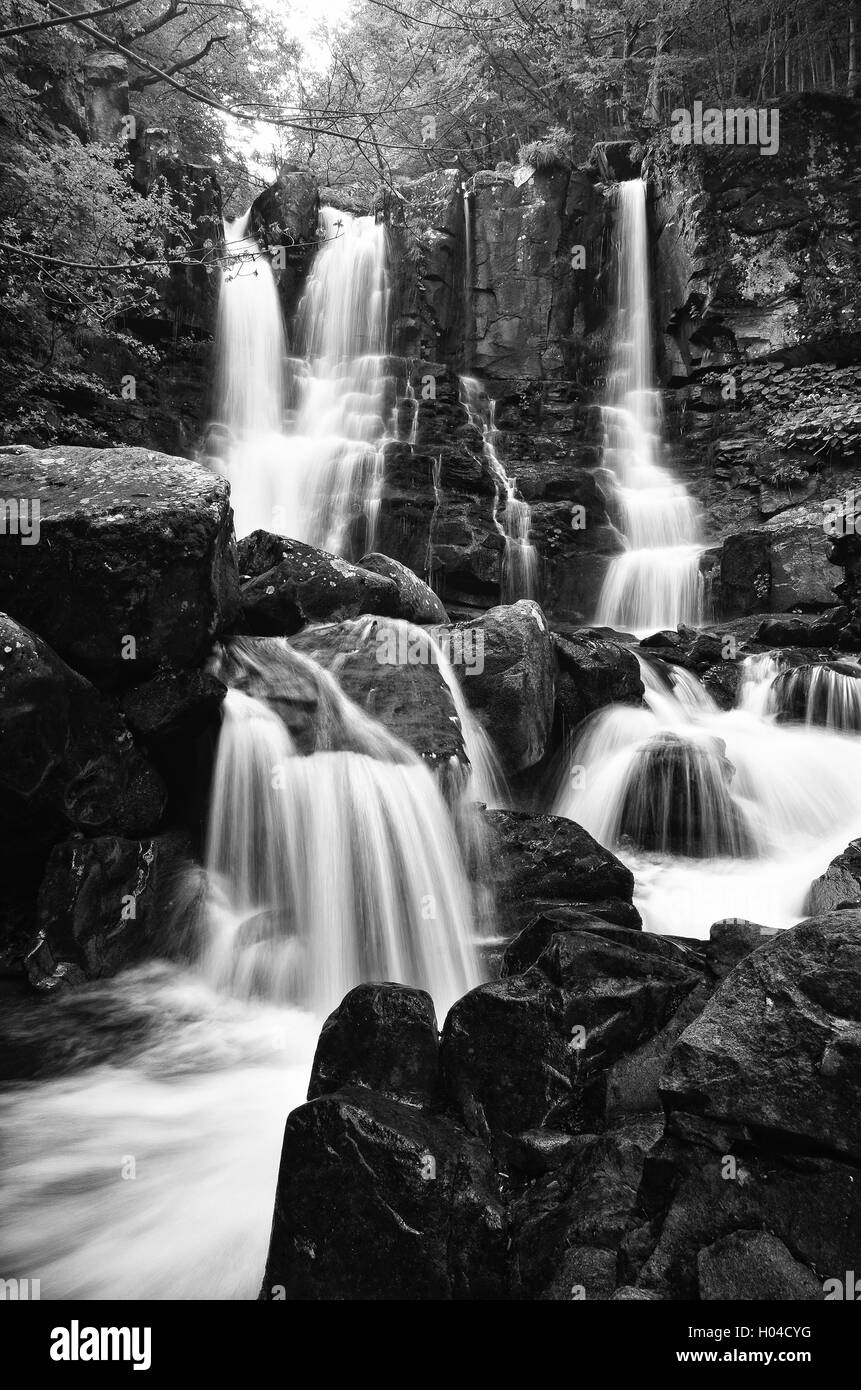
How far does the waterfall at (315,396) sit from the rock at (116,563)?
6.87m

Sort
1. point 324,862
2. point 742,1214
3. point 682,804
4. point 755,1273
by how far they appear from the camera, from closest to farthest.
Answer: point 755,1273 → point 742,1214 → point 324,862 → point 682,804

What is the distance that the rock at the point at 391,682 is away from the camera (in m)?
7.19

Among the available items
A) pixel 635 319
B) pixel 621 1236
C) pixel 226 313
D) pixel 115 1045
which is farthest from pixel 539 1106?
pixel 635 319

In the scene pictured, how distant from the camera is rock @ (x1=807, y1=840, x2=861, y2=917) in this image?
203 inches

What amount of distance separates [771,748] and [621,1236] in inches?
292

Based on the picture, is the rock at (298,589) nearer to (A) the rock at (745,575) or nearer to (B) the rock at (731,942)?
(B) the rock at (731,942)

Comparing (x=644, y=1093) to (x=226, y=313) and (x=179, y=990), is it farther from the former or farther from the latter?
(x=226, y=313)

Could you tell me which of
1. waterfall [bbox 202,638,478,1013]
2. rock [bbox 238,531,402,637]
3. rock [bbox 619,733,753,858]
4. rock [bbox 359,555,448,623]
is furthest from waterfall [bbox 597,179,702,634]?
waterfall [bbox 202,638,478,1013]

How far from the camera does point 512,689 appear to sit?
8305mm

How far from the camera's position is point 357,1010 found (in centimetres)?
343

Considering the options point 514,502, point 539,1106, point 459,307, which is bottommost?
point 539,1106

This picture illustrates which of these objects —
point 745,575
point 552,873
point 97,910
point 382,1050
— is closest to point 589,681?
point 552,873

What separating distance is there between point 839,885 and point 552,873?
81.9 inches

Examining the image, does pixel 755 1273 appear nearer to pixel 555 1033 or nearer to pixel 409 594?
pixel 555 1033
